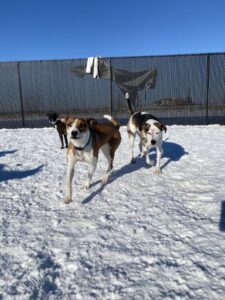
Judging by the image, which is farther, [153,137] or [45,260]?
[153,137]

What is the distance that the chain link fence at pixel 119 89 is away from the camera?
12.7m

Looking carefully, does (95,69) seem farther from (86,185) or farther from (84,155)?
(84,155)

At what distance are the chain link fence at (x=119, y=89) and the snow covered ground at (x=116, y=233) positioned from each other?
7.21m

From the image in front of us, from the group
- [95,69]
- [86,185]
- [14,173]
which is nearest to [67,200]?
[86,185]

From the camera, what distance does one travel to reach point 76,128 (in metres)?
4.29

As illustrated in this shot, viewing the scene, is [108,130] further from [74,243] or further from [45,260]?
[45,260]

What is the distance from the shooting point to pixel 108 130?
215 inches

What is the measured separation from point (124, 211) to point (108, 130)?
6.27 ft

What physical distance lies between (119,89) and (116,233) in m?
10.3

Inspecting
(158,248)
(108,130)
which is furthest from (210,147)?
(158,248)

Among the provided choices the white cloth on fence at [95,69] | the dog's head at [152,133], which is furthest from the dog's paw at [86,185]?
the white cloth on fence at [95,69]

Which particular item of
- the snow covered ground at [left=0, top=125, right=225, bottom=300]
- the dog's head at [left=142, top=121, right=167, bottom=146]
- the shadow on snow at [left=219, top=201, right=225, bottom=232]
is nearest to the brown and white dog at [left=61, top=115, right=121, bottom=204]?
the snow covered ground at [left=0, top=125, right=225, bottom=300]

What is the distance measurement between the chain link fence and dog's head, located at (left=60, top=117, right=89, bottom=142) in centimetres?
867

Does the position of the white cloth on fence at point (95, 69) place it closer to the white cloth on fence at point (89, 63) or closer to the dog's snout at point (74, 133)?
the white cloth on fence at point (89, 63)
